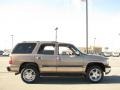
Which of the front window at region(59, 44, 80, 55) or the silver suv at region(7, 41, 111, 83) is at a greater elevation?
the front window at region(59, 44, 80, 55)

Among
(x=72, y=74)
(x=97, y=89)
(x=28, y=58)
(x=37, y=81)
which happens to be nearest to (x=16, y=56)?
(x=28, y=58)

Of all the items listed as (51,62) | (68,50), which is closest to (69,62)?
(68,50)

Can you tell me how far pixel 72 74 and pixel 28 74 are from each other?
201 cm

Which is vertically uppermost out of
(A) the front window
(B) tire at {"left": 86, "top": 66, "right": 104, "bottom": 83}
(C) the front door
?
(A) the front window

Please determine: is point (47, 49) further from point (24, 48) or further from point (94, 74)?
point (94, 74)

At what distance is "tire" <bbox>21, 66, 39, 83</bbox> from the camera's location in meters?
15.1

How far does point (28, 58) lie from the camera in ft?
49.6

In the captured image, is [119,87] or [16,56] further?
[16,56]

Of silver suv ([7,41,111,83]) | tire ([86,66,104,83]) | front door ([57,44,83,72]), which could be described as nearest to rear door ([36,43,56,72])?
silver suv ([7,41,111,83])

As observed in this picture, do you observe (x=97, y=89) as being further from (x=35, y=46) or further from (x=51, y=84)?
(x=35, y=46)

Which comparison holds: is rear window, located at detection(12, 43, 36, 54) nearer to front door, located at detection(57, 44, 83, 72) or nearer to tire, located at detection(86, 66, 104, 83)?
front door, located at detection(57, 44, 83, 72)

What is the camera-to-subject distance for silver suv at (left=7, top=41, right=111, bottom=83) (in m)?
15.1

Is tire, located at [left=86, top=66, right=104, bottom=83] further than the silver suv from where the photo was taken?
Yes

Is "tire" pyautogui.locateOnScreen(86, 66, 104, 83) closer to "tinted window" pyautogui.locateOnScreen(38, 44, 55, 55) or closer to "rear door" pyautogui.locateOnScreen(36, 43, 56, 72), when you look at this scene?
"rear door" pyautogui.locateOnScreen(36, 43, 56, 72)
